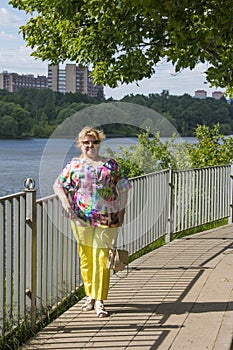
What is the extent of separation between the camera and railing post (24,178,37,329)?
4.93 m

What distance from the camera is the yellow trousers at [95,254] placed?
5.46 meters

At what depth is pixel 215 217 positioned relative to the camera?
11531mm

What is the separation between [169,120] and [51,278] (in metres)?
5.94

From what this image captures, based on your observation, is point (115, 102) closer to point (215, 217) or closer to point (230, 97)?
point (215, 217)

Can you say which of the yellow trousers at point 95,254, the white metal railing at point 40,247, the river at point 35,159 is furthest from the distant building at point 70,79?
the yellow trousers at point 95,254

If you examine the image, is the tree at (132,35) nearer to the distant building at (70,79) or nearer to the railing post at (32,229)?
the distant building at (70,79)

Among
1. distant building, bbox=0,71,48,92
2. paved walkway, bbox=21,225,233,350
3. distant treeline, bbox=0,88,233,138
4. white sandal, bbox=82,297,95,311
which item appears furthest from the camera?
distant building, bbox=0,71,48,92

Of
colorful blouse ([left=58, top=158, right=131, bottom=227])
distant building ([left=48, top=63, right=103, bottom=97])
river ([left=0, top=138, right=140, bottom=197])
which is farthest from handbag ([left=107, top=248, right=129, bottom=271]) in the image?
distant building ([left=48, top=63, right=103, bottom=97])

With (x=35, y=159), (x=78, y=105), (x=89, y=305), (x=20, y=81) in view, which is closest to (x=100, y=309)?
(x=89, y=305)

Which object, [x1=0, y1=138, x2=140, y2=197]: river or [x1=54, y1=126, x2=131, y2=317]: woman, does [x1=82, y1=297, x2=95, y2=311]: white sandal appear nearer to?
[x1=54, y1=126, x2=131, y2=317]: woman

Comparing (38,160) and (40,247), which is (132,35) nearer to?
(38,160)

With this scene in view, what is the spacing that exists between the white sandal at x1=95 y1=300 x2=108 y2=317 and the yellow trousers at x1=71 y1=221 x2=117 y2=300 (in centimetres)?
5

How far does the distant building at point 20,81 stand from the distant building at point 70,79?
327 millimetres

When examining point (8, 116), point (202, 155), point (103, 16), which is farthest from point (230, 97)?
point (103, 16)
